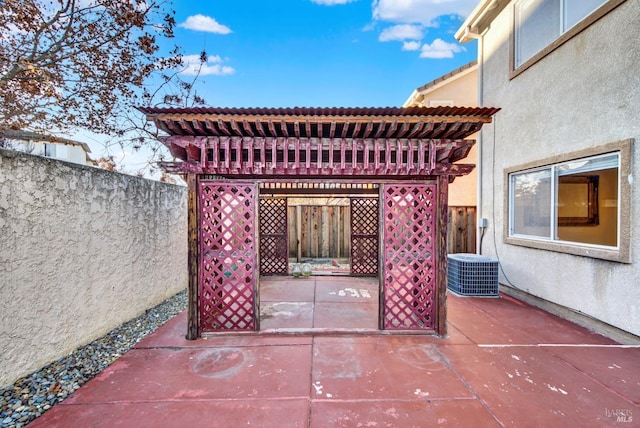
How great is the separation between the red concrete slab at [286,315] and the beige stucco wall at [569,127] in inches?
151

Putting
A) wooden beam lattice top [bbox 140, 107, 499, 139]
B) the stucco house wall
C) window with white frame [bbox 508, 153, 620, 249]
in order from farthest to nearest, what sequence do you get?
window with white frame [bbox 508, 153, 620, 249], the stucco house wall, wooden beam lattice top [bbox 140, 107, 499, 139]

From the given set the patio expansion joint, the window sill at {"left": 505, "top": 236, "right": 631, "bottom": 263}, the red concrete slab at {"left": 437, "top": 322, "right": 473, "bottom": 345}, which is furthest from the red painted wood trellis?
the window sill at {"left": 505, "top": 236, "right": 631, "bottom": 263}

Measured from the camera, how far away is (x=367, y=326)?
402 centimetres

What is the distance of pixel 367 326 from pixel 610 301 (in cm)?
305

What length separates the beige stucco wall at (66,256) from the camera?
249 centimetres

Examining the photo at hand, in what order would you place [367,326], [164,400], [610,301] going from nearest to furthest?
[164,400]
[610,301]
[367,326]

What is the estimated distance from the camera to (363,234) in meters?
7.04

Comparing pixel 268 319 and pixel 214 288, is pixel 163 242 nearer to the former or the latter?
pixel 214 288

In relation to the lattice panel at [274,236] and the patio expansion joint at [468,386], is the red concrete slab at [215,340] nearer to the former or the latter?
the patio expansion joint at [468,386]

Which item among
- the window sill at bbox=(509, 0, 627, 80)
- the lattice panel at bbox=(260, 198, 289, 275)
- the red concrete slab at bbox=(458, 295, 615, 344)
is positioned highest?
the window sill at bbox=(509, 0, 627, 80)

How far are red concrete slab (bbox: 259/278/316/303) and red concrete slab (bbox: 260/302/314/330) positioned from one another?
282 mm

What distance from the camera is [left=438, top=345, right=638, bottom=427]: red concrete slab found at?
86.6 inches

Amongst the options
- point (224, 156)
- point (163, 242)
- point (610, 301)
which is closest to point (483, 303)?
point (610, 301)

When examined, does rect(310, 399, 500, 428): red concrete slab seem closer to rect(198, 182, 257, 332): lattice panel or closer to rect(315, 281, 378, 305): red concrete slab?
rect(198, 182, 257, 332): lattice panel
